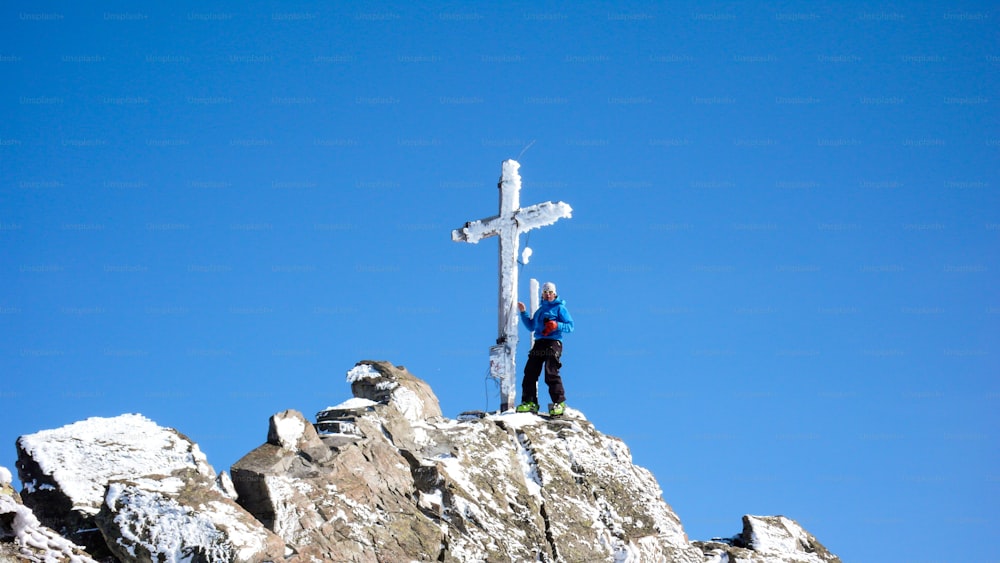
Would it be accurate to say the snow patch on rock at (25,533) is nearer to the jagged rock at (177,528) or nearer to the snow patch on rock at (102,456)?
the jagged rock at (177,528)

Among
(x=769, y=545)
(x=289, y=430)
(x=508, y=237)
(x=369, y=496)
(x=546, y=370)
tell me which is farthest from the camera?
(x=508, y=237)

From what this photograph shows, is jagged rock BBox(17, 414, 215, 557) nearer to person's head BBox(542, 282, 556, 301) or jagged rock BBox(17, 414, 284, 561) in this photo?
jagged rock BBox(17, 414, 284, 561)

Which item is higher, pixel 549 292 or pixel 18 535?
pixel 549 292

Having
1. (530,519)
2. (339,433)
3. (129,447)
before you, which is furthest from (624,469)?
(129,447)

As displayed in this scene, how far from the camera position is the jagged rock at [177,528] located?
8875 mm

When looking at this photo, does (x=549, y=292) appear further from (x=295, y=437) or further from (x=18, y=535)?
(x=18, y=535)

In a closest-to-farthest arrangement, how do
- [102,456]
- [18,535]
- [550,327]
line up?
[18,535]
[102,456]
[550,327]

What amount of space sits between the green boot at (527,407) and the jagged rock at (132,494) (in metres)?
6.51

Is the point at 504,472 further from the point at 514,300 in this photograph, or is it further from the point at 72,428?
the point at 72,428

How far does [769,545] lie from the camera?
14258mm

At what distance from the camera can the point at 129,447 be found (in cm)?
1067

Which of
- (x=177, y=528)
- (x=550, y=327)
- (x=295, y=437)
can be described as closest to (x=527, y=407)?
(x=550, y=327)

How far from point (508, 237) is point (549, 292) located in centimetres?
167

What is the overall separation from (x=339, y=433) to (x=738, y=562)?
611 cm
